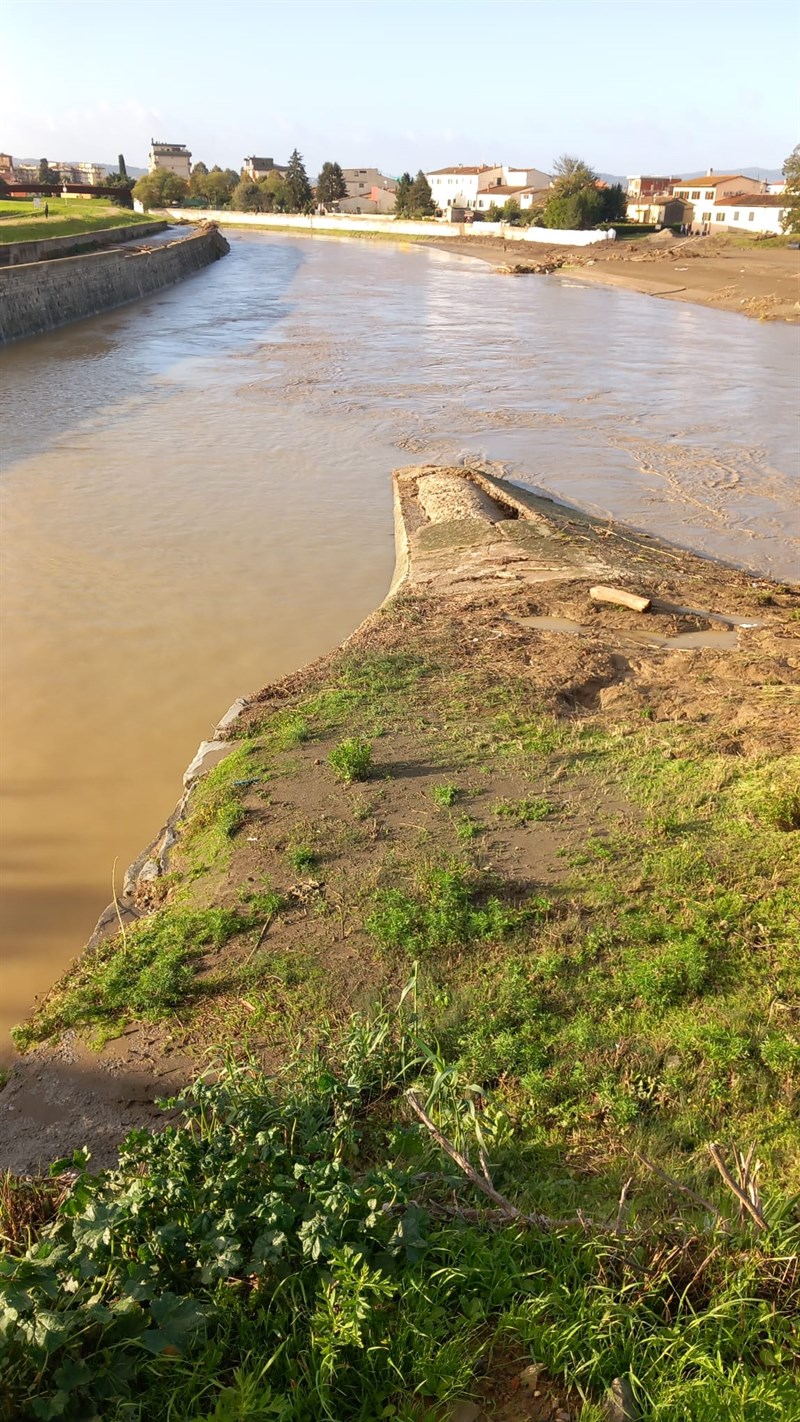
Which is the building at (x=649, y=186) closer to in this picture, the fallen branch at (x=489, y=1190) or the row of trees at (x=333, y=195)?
the row of trees at (x=333, y=195)

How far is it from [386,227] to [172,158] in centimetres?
6120

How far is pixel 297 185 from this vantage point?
115 meters

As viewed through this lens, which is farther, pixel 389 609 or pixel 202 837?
pixel 389 609

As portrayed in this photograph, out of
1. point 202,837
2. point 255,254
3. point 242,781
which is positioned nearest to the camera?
point 202,837

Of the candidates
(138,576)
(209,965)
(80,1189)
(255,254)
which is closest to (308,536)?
(138,576)

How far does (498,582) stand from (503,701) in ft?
10.7

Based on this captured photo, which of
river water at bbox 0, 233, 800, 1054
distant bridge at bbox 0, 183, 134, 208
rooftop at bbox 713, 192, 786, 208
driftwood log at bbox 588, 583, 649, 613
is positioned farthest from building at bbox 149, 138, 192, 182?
driftwood log at bbox 588, 583, 649, 613

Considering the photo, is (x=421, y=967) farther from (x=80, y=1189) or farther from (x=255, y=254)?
(x=255, y=254)

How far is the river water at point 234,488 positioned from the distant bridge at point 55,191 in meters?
31.8

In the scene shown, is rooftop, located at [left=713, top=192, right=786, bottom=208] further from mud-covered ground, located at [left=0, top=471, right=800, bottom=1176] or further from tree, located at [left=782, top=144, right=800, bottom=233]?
mud-covered ground, located at [left=0, top=471, right=800, bottom=1176]

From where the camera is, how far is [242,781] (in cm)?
601

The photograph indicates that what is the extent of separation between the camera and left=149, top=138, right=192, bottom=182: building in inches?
5394

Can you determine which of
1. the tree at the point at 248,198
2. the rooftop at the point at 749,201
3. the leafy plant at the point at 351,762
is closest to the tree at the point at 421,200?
the tree at the point at 248,198

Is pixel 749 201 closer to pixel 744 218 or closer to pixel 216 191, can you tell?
pixel 744 218
